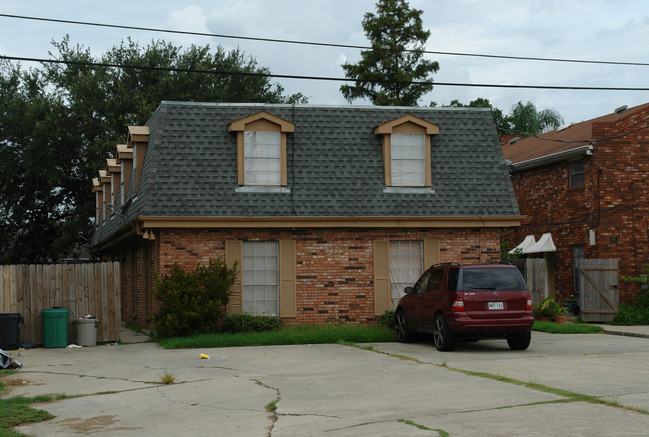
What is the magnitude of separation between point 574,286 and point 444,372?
17055 millimetres

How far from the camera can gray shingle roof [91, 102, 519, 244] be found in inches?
777

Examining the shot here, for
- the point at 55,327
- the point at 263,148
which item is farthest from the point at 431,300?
the point at 55,327

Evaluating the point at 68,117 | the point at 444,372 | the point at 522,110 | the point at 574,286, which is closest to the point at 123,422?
the point at 444,372

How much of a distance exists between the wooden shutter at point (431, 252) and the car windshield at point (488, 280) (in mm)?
5045

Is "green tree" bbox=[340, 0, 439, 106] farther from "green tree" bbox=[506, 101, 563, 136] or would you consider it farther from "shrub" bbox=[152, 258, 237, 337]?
"shrub" bbox=[152, 258, 237, 337]

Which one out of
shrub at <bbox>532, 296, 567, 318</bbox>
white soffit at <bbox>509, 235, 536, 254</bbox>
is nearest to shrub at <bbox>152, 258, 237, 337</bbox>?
shrub at <bbox>532, 296, 567, 318</bbox>

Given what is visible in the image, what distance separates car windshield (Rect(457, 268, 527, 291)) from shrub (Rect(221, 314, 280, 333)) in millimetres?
5723

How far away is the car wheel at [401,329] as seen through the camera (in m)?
17.9

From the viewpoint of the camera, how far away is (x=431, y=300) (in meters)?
16.4

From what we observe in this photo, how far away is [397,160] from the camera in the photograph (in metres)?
21.2

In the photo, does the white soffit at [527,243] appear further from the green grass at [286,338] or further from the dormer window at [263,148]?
the dormer window at [263,148]

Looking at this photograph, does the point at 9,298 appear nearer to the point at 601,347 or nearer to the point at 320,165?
the point at 320,165

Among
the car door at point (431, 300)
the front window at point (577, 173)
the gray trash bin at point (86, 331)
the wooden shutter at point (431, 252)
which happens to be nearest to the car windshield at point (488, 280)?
the car door at point (431, 300)

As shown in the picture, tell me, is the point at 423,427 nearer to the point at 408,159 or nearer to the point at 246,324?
the point at 246,324
